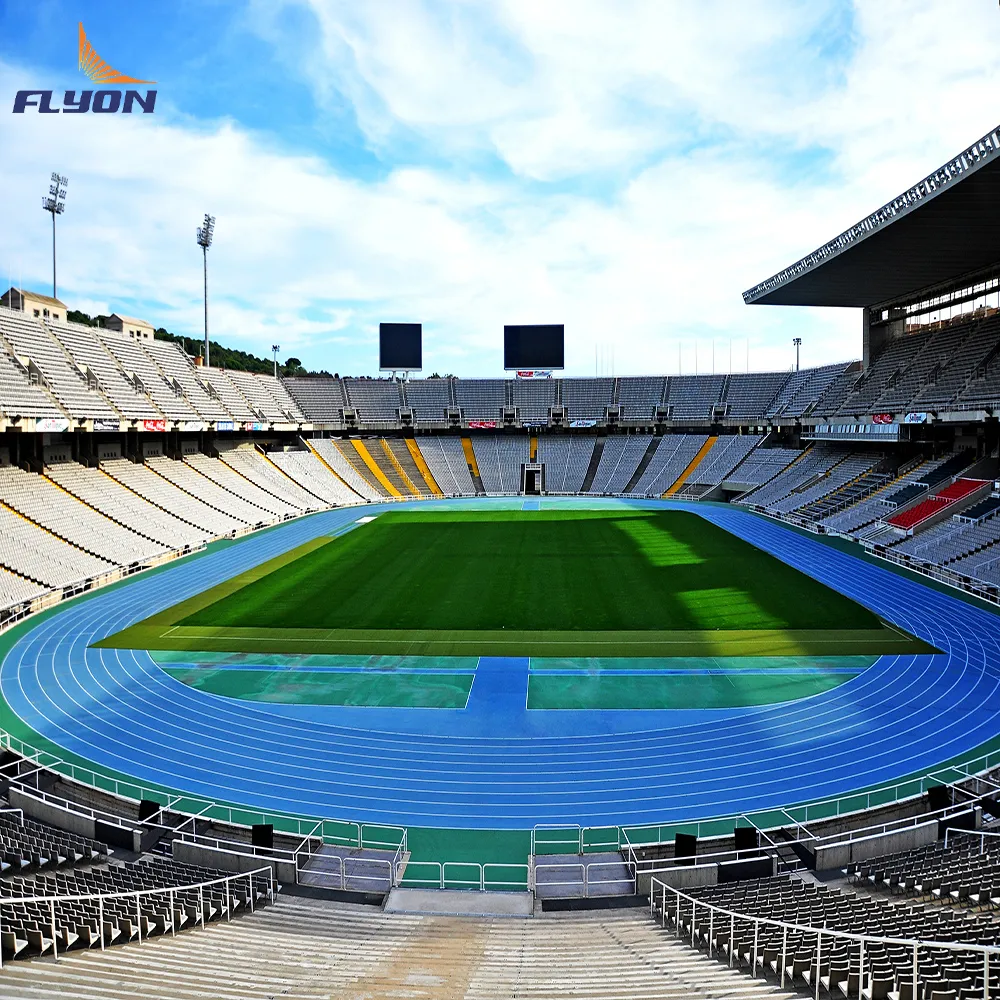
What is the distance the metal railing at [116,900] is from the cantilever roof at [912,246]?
2750cm

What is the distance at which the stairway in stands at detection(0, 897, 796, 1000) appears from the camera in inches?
252

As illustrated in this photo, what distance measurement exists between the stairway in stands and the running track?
343 centimetres

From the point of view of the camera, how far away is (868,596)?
26.2 meters

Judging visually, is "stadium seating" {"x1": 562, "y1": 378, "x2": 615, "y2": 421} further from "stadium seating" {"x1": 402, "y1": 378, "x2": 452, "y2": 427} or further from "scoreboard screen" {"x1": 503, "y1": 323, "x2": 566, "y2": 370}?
"stadium seating" {"x1": 402, "y1": 378, "x2": 452, "y2": 427}

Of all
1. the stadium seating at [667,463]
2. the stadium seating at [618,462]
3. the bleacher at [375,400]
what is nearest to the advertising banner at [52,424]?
the bleacher at [375,400]

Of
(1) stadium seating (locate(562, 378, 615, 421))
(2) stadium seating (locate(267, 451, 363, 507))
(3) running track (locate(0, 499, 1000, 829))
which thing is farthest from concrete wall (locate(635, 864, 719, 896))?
(1) stadium seating (locate(562, 378, 615, 421))

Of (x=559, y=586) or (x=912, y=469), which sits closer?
(x=559, y=586)

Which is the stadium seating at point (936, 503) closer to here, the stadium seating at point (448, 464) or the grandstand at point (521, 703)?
the grandstand at point (521, 703)

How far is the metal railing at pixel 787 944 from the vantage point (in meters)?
5.69

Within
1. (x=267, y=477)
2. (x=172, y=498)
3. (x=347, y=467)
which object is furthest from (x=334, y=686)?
(x=347, y=467)

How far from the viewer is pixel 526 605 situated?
84.8ft

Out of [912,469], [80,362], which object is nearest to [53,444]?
[80,362]

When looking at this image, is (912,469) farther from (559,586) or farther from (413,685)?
(413,685)

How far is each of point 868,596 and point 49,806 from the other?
24939mm
